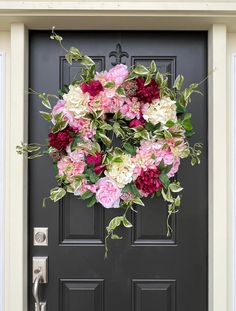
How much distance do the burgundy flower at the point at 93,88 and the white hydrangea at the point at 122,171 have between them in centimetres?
31

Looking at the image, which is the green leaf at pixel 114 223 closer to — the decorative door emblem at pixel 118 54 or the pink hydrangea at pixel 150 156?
the pink hydrangea at pixel 150 156

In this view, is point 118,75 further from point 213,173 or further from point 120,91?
point 213,173

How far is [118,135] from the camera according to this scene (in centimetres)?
150

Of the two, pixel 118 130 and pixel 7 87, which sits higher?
pixel 7 87

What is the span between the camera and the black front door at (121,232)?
1626 millimetres

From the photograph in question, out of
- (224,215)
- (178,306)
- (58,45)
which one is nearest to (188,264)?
(178,306)

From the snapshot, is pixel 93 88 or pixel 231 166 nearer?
pixel 93 88

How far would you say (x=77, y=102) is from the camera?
143 cm

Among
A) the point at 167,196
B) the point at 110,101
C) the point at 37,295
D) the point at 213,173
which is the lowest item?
the point at 37,295

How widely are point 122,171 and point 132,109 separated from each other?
28 centimetres

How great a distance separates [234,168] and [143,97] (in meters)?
0.57

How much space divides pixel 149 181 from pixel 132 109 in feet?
1.09

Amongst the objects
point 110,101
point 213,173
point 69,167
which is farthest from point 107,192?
point 213,173

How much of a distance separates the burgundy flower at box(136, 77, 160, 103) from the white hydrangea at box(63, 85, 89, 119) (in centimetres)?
24
